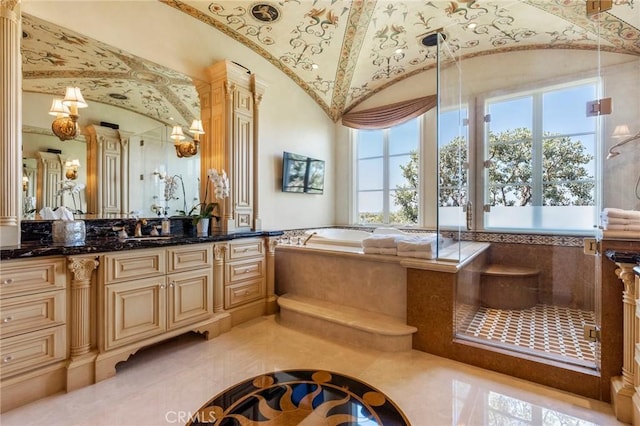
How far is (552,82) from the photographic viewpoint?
3.44 metres

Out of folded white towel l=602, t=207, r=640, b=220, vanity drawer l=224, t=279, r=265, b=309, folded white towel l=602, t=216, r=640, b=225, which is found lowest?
vanity drawer l=224, t=279, r=265, b=309

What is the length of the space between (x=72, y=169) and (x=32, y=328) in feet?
4.29

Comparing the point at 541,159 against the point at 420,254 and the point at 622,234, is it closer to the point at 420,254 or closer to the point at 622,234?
the point at 622,234

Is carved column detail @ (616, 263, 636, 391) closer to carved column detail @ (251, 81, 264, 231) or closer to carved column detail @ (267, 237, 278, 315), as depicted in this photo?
carved column detail @ (267, 237, 278, 315)

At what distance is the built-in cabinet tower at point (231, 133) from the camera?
3.03 meters

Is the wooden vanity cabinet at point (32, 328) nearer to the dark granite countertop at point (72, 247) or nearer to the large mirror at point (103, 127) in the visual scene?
the dark granite countertop at point (72, 247)

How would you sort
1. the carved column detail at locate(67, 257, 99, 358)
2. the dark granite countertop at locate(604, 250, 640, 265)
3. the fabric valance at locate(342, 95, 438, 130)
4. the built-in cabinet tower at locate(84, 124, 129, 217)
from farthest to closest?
the fabric valance at locate(342, 95, 438, 130) → the built-in cabinet tower at locate(84, 124, 129, 217) → the carved column detail at locate(67, 257, 99, 358) → the dark granite countertop at locate(604, 250, 640, 265)

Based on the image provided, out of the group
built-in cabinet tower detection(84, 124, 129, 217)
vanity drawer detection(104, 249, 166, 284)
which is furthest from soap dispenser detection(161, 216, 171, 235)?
vanity drawer detection(104, 249, 166, 284)

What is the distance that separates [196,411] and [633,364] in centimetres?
241

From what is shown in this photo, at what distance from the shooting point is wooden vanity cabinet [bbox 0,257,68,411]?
5.32 feet

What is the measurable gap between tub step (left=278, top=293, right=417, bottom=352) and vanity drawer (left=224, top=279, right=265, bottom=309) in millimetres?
265

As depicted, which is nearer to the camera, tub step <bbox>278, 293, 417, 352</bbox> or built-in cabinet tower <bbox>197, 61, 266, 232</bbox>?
tub step <bbox>278, 293, 417, 352</bbox>

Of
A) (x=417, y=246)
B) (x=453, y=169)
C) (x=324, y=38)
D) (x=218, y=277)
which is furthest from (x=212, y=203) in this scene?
(x=453, y=169)

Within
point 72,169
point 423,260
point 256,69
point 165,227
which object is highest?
point 256,69
